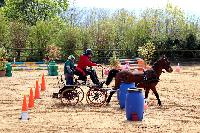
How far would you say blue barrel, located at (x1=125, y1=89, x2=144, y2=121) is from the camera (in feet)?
45.5

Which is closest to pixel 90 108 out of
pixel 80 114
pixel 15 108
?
pixel 80 114

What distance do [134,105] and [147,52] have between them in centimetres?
1877

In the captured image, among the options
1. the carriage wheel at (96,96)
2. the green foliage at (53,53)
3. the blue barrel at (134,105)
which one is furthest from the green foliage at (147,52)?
the blue barrel at (134,105)

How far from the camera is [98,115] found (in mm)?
14773

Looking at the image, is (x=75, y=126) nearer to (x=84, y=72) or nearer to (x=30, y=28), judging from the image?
(x=84, y=72)

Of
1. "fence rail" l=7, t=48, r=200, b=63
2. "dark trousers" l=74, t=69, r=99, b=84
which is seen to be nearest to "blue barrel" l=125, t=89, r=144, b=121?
"dark trousers" l=74, t=69, r=99, b=84

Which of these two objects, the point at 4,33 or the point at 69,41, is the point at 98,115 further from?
the point at 4,33

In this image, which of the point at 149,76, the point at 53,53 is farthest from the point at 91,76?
the point at 53,53

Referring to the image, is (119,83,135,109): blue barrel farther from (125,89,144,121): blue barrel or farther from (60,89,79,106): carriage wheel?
(125,89,144,121): blue barrel

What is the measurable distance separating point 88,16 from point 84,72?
32.2 metres

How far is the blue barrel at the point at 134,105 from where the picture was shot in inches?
546

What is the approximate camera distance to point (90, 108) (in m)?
15.9

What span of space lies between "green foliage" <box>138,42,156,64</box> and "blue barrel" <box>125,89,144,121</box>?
17880 mm

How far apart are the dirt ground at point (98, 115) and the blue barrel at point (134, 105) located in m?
0.21
